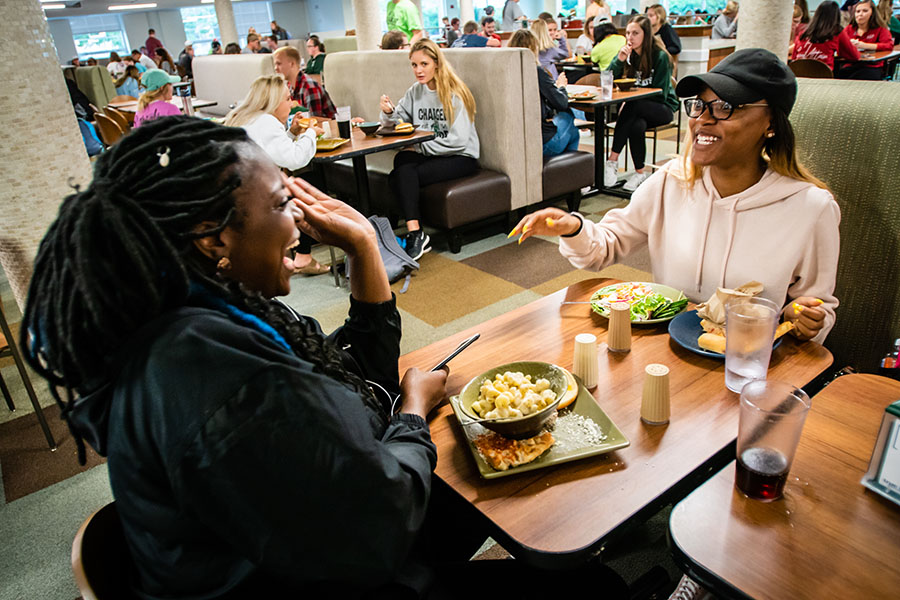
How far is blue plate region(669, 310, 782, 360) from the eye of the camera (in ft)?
4.12

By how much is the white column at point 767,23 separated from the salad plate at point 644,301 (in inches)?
152

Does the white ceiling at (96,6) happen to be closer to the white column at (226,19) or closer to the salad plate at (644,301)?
the white column at (226,19)

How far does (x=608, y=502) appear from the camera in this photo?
35.6 inches

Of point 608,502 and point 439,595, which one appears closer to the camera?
point 608,502

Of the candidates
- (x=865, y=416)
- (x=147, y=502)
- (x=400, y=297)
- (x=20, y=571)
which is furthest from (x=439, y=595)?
(x=400, y=297)

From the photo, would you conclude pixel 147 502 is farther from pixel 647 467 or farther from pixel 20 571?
pixel 20 571

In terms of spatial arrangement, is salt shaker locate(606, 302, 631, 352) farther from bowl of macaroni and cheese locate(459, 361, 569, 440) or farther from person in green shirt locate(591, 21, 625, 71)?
person in green shirt locate(591, 21, 625, 71)

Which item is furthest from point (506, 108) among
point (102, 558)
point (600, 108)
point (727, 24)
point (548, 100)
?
point (727, 24)

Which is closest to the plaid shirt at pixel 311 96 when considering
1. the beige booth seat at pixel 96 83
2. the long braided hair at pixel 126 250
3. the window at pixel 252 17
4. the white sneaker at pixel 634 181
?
the white sneaker at pixel 634 181

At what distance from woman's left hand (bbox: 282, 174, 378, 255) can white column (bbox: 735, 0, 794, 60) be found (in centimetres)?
435

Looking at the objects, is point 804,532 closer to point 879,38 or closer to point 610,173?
point 610,173

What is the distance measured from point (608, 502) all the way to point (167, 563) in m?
0.60

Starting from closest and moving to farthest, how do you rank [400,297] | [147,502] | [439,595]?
[147,502] < [439,595] < [400,297]

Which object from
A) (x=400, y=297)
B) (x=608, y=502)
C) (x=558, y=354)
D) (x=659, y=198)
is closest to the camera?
(x=608, y=502)
